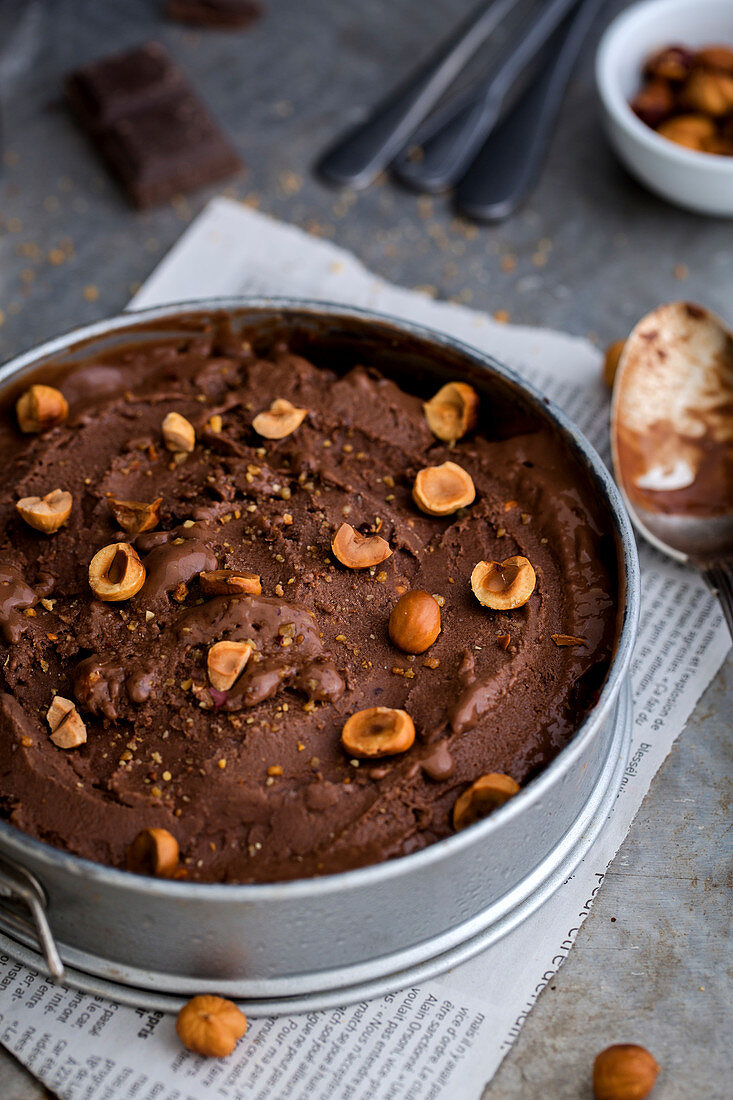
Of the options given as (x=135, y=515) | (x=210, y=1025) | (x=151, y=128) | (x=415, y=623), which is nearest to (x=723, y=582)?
(x=415, y=623)

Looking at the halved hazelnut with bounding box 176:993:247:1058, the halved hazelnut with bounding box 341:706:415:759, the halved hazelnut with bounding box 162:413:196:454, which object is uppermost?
the halved hazelnut with bounding box 162:413:196:454

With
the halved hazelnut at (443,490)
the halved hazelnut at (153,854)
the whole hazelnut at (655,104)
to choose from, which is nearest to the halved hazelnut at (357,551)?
the halved hazelnut at (443,490)

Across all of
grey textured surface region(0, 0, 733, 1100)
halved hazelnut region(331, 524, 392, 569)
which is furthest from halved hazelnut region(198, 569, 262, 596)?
grey textured surface region(0, 0, 733, 1100)

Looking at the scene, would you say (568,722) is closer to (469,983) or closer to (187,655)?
(469,983)

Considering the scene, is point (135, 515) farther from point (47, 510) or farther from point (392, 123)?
point (392, 123)

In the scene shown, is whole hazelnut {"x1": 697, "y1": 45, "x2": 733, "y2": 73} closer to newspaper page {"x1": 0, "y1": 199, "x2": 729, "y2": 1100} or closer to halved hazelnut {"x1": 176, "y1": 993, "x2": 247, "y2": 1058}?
newspaper page {"x1": 0, "y1": 199, "x2": 729, "y2": 1100}

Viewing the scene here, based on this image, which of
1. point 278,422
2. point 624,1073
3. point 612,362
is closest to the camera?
point 624,1073

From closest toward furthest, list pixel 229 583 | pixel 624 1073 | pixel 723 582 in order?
pixel 624 1073 → pixel 229 583 → pixel 723 582
